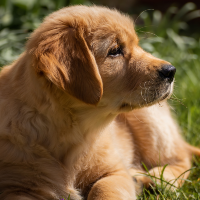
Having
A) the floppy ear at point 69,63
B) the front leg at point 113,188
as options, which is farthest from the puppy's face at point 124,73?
the front leg at point 113,188

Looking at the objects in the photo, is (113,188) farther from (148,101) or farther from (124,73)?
(124,73)

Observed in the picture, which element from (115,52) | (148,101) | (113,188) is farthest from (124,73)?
(113,188)

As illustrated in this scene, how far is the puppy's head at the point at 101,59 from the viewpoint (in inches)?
81.6

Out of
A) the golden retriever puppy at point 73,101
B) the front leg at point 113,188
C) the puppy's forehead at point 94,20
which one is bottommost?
the front leg at point 113,188

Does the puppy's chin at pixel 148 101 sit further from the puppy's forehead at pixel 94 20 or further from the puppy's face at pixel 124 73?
the puppy's forehead at pixel 94 20

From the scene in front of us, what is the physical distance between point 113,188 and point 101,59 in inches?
36.4

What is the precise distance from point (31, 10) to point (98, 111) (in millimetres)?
3189

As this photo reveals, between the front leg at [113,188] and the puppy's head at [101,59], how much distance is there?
0.54 metres

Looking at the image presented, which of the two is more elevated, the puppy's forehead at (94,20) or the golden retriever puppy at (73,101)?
the puppy's forehead at (94,20)

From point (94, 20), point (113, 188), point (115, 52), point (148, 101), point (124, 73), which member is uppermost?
point (94, 20)

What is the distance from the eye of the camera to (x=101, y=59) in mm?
2299

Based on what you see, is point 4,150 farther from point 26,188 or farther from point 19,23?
point 19,23

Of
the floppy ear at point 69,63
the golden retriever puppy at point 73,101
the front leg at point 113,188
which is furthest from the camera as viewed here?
the front leg at point 113,188

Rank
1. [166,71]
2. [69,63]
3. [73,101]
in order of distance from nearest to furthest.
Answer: [69,63], [73,101], [166,71]
